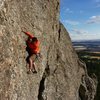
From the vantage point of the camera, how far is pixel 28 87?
2222 cm

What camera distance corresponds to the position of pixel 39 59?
24.2 meters

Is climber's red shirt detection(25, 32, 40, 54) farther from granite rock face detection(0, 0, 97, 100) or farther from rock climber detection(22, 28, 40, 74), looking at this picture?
granite rock face detection(0, 0, 97, 100)

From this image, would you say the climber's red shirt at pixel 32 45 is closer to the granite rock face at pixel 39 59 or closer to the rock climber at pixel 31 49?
the rock climber at pixel 31 49

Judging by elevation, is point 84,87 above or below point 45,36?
below

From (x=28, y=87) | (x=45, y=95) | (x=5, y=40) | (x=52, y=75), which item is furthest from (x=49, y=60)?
(x=5, y=40)

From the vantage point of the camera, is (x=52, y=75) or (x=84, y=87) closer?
(x=52, y=75)

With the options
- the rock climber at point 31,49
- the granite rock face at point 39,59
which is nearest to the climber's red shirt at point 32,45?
the rock climber at point 31,49

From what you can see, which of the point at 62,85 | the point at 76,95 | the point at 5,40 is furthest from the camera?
the point at 76,95

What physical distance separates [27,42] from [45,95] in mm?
7552

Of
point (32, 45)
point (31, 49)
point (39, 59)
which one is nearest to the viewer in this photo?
point (32, 45)

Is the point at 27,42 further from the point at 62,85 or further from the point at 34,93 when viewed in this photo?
the point at 62,85

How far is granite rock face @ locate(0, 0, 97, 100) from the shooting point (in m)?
17.5

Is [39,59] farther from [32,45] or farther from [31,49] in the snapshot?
[32,45]

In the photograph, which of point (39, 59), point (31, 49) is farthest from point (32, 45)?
point (39, 59)
